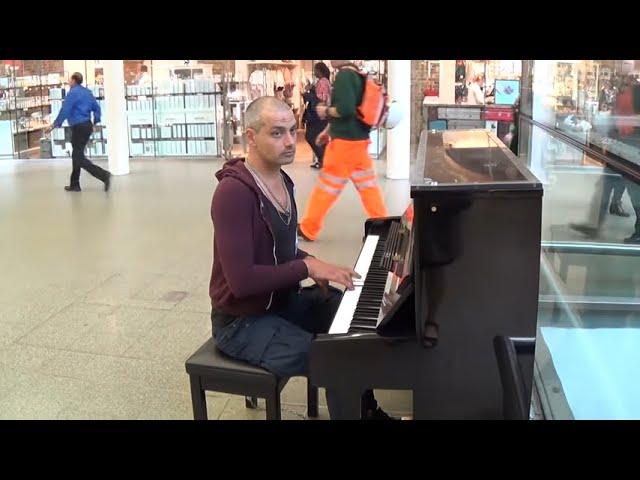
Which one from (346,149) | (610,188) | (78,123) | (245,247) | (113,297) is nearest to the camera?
(245,247)

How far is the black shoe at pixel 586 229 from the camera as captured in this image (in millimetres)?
4372

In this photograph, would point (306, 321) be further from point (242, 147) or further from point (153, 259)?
point (242, 147)

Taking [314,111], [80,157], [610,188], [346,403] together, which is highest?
[314,111]

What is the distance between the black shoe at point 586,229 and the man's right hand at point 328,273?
261cm

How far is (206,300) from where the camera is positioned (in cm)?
429

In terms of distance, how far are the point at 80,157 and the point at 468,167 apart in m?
7.29

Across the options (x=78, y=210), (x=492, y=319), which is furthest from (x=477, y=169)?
(x=78, y=210)

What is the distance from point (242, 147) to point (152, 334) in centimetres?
880

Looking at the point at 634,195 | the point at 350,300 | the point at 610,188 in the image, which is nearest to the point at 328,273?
the point at 350,300

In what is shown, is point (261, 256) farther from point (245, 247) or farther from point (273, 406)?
point (273, 406)

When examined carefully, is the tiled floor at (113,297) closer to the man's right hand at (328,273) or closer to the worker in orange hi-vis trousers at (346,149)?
the worker in orange hi-vis trousers at (346,149)

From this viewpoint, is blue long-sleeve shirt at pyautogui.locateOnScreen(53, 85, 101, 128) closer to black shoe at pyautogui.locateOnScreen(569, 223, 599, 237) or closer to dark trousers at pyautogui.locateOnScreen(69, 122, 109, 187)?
dark trousers at pyautogui.locateOnScreen(69, 122, 109, 187)

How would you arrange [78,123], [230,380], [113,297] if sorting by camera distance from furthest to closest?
[78,123] → [113,297] → [230,380]

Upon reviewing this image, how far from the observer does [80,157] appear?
849 cm
